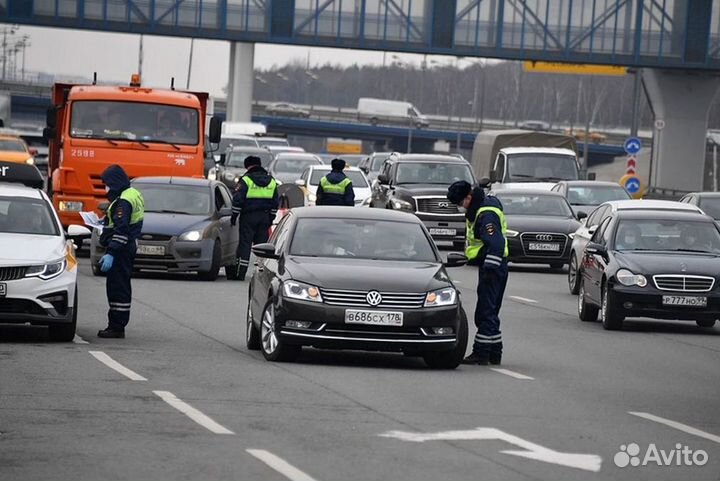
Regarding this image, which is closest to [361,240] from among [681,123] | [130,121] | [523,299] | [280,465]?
[280,465]

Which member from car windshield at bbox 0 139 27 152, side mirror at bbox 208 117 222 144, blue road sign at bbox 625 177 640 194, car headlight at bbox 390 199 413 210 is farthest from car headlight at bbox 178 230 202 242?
blue road sign at bbox 625 177 640 194

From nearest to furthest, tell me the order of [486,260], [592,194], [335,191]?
[486,260] < [335,191] < [592,194]

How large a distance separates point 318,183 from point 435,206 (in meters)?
6.16

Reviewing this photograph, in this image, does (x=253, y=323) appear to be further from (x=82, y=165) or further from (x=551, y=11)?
(x=551, y=11)

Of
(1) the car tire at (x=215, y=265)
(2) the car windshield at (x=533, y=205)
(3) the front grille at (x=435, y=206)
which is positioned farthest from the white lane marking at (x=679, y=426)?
(3) the front grille at (x=435, y=206)

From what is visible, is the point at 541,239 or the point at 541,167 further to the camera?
the point at 541,167

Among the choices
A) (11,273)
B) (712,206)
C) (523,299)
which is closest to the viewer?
(11,273)

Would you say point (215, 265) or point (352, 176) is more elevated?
point (352, 176)

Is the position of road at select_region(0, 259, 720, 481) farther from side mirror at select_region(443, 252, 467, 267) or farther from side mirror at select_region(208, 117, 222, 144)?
side mirror at select_region(208, 117, 222, 144)

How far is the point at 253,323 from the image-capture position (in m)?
16.8

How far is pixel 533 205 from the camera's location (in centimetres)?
3491

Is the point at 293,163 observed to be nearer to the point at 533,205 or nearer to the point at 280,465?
the point at 533,205

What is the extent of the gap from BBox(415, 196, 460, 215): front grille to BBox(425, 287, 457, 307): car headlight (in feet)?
77.0

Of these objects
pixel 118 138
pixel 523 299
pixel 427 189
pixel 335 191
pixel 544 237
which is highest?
pixel 118 138
